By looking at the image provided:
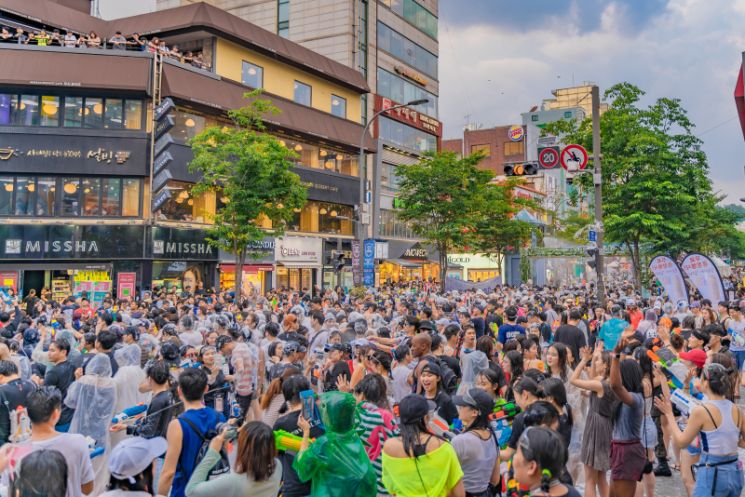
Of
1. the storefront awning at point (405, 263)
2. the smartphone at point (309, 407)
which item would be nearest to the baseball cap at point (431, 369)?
the smartphone at point (309, 407)

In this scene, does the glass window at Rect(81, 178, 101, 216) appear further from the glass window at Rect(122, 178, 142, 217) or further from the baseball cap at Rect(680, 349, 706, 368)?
the baseball cap at Rect(680, 349, 706, 368)

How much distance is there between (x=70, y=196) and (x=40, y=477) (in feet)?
93.5

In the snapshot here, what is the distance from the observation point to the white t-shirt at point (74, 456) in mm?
4137

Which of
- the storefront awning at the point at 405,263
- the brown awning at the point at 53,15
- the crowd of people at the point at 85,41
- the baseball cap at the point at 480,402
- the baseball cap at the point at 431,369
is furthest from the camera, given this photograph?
the storefront awning at the point at 405,263

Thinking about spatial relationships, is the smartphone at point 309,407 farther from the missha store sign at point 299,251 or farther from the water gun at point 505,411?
the missha store sign at point 299,251

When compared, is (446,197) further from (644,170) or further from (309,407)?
(309,407)

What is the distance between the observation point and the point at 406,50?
48.4m

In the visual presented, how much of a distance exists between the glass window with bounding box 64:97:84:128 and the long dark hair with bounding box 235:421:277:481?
28.9 metres

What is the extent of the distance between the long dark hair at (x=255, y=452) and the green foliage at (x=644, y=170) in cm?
2232

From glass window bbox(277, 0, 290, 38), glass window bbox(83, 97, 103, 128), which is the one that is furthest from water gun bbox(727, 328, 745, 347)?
glass window bbox(277, 0, 290, 38)

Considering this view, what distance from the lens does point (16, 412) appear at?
5.73 m

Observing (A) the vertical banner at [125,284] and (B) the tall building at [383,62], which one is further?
(B) the tall building at [383,62]

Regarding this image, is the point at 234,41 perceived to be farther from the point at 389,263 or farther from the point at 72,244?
the point at 389,263

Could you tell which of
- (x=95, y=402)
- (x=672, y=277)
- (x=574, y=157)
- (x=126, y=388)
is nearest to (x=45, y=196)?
(x=574, y=157)
